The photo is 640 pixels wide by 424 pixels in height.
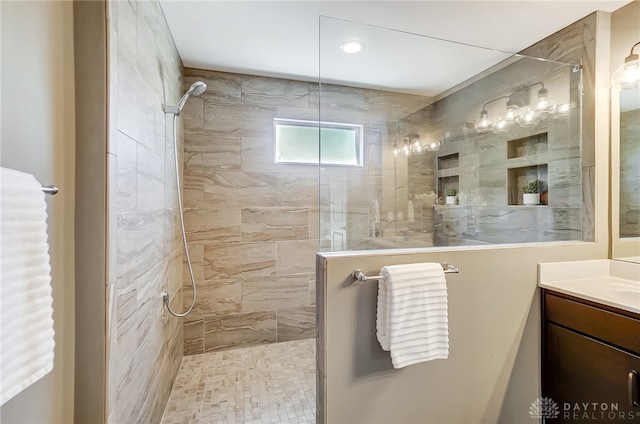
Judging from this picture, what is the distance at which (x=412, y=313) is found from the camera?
1.37m

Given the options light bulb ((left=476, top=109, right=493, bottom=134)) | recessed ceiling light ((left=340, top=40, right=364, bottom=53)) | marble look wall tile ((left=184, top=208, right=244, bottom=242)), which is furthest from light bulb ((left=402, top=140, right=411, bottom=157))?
marble look wall tile ((left=184, top=208, right=244, bottom=242))

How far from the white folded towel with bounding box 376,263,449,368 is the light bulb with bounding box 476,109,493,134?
1645 millimetres

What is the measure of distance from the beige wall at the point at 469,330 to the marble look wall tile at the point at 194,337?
1508mm

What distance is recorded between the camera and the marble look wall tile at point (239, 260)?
2572 mm

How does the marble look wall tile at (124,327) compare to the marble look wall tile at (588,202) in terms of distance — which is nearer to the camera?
the marble look wall tile at (124,327)

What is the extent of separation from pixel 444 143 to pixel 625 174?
1.19 meters

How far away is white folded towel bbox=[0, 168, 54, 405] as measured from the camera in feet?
2.07

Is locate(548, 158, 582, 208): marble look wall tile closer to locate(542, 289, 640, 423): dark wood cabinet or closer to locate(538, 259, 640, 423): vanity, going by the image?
locate(538, 259, 640, 423): vanity

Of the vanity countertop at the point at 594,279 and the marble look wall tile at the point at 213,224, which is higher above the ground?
the marble look wall tile at the point at 213,224

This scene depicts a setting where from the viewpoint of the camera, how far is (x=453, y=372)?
1573 mm

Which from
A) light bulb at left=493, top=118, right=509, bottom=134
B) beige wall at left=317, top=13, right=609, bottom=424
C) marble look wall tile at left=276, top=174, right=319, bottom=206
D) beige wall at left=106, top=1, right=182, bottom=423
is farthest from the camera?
marble look wall tile at left=276, top=174, right=319, bottom=206

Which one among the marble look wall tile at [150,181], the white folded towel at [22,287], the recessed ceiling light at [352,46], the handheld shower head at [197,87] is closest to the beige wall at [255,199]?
the recessed ceiling light at [352,46]

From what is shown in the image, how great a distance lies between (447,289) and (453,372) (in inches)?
17.5

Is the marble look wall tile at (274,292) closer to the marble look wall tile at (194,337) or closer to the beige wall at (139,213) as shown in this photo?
the marble look wall tile at (194,337)
